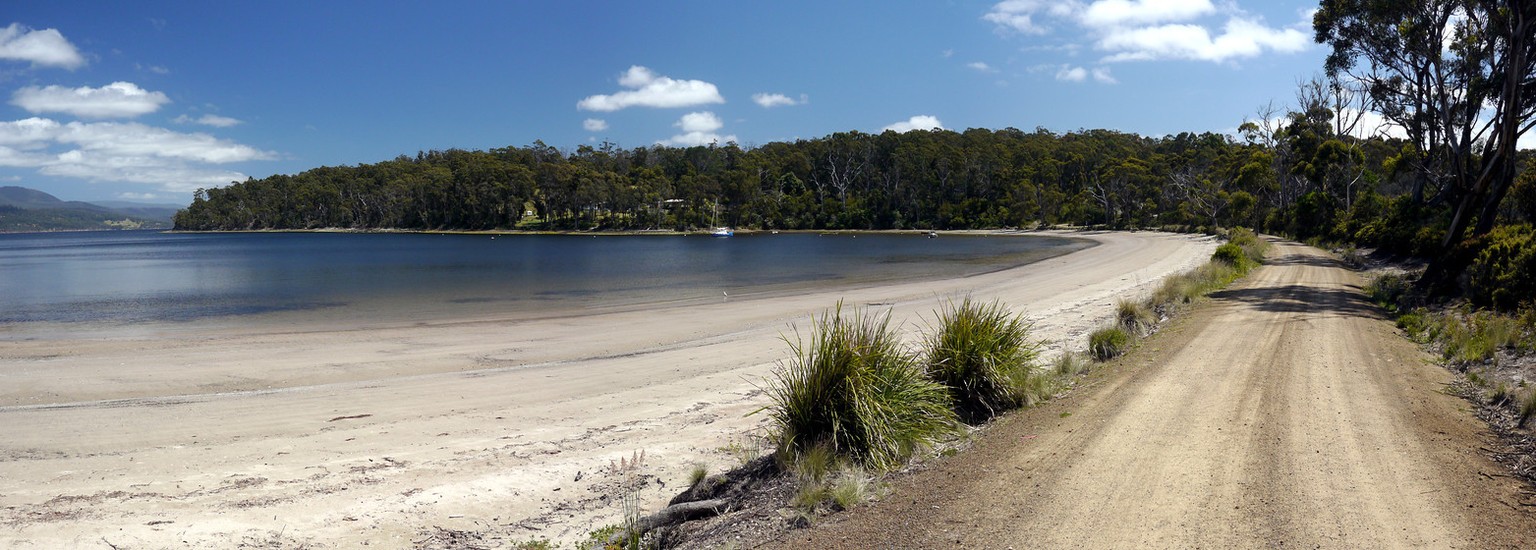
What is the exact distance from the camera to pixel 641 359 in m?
16.3

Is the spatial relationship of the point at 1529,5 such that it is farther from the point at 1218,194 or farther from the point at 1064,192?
the point at 1064,192

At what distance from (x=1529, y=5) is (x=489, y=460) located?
26241 mm

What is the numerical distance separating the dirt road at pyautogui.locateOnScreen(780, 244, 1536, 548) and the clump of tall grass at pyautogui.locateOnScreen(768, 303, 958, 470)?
0.50 meters

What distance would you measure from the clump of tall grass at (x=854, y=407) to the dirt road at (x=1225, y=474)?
501 millimetres

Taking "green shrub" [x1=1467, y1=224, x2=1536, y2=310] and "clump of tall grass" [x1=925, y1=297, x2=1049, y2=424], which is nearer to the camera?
"clump of tall grass" [x1=925, y1=297, x2=1049, y2=424]

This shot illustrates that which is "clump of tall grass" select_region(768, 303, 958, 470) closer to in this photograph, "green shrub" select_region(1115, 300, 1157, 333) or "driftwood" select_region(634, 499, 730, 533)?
"driftwood" select_region(634, 499, 730, 533)

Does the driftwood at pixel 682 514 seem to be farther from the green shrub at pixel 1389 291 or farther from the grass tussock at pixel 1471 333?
the green shrub at pixel 1389 291

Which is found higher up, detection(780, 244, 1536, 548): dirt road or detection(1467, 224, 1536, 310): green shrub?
detection(1467, 224, 1536, 310): green shrub

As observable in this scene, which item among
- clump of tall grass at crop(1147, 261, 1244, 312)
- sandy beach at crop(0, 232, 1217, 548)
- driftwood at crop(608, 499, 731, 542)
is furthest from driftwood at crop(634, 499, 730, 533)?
clump of tall grass at crop(1147, 261, 1244, 312)

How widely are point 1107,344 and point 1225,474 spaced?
6.15 m

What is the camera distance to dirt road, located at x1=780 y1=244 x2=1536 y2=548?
16.6 feet

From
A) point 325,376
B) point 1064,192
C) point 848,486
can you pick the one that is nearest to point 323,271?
point 325,376

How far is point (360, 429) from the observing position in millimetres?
10398

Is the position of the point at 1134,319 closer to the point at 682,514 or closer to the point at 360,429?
the point at 682,514
